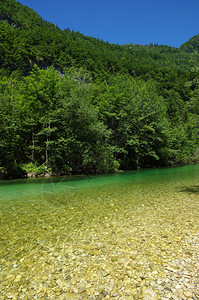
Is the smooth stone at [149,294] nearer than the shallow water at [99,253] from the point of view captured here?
Yes

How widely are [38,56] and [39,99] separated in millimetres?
68253

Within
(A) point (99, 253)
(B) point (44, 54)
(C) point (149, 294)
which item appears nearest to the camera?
(C) point (149, 294)

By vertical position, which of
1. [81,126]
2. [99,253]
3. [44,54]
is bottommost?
[99,253]

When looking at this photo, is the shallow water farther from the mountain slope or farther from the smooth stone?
the mountain slope

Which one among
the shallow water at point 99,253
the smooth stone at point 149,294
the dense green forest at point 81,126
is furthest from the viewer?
the dense green forest at point 81,126

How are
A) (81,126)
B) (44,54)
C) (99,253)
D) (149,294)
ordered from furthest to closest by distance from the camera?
(44,54)
(81,126)
(99,253)
(149,294)

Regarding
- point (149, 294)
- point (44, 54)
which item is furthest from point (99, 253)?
point (44, 54)

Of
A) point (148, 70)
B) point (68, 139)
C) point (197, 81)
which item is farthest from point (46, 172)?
point (148, 70)

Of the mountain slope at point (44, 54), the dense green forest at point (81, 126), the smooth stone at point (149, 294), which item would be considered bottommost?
the smooth stone at point (149, 294)

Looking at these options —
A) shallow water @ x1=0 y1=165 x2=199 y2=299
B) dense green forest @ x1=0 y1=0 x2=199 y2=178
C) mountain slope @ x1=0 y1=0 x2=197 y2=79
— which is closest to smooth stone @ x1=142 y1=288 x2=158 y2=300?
shallow water @ x1=0 y1=165 x2=199 y2=299

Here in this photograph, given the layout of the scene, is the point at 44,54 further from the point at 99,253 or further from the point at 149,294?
the point at 149,294

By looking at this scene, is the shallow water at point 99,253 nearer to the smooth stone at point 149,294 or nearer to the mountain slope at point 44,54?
the smooth stone at point 149,294

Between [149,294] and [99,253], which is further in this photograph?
[99,253]

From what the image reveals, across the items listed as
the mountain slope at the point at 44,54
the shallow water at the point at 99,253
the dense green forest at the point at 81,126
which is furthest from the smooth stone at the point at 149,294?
the mountain slope at the point at 44,54
